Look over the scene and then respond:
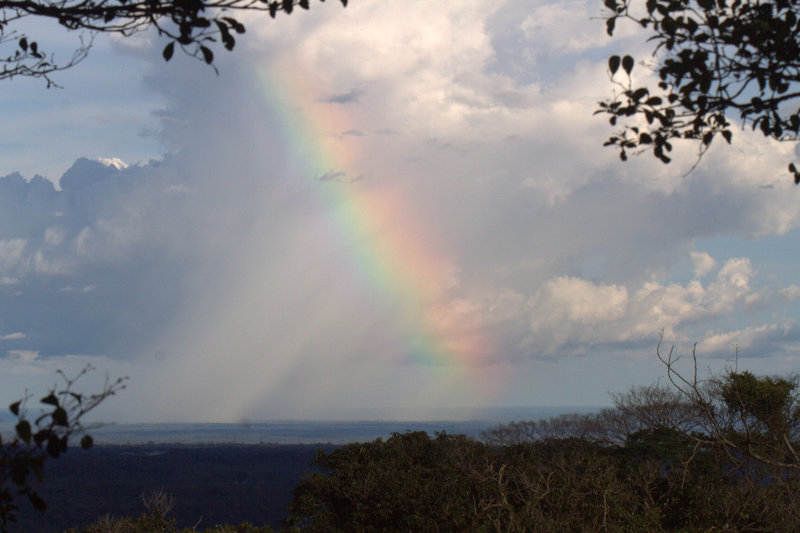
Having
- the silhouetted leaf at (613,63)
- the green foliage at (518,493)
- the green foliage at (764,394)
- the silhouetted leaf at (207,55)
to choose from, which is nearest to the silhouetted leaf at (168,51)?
the silhouetted leaf at (207,55)

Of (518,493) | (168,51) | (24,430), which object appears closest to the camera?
(24,430)

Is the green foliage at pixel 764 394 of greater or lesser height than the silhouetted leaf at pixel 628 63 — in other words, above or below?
below

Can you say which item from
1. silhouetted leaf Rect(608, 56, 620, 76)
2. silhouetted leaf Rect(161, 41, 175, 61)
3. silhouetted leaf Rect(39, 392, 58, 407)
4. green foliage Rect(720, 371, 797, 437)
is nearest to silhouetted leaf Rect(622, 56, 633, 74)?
silhouetted leaf Rect(608, 56, 620, 76)

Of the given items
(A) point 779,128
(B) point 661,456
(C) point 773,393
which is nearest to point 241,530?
(A) point 779,128

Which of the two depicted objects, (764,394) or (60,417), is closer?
(60,417)

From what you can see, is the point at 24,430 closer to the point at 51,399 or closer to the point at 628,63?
the point at 51,399

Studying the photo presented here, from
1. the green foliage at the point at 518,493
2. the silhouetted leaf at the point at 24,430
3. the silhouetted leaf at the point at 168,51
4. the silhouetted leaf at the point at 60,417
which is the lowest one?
the green foliage at the point at 518,493

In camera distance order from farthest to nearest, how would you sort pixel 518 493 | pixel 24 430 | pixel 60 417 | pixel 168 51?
1. pixel 518 493
2. pixel 168 51
3. pixel 60 417
4. pixel 24 430

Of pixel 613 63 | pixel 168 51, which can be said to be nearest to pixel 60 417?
pixel 168 51

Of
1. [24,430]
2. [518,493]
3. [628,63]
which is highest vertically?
[628,63]

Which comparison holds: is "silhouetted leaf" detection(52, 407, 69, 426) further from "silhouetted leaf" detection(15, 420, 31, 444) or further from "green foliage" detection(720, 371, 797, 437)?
"green foliage" detection(720, 371, 797, 437)

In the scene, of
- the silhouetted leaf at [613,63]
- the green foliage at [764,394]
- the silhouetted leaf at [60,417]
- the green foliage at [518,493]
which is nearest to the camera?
the silhouetted leaf at [60,417]

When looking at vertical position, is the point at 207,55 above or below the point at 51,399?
above

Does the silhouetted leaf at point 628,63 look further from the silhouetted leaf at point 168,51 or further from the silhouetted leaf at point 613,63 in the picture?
the silhouetted leaf at point 168,51
